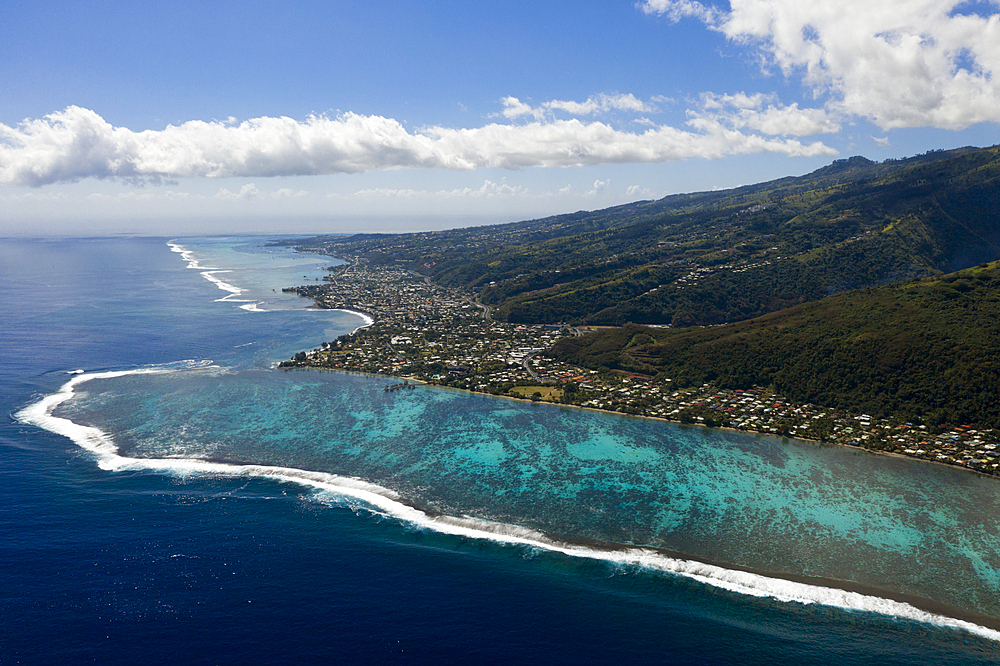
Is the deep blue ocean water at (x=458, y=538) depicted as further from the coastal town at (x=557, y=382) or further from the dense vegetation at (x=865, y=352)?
the dense vegetation at (x=865, y=352)

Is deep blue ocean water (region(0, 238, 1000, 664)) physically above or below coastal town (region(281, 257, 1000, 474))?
below

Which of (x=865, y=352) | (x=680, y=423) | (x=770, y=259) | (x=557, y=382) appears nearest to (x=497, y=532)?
(x=680, y=423)

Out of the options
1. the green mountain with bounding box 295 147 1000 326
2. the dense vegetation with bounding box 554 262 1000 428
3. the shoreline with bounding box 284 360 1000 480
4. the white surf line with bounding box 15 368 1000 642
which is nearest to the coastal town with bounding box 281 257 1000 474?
the shoreline with bounding box 284 360 1000 480

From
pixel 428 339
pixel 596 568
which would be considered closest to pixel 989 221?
pixel 428 339

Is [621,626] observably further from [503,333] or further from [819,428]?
[503,333]

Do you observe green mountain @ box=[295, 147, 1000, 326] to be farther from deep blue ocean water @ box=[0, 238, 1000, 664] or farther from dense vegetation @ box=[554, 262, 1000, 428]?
deep blue ocean water @ box=[0, 238, 1000, 664]

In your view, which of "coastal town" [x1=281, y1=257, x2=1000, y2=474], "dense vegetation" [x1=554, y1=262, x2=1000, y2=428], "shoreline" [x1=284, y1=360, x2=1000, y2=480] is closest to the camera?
"shoreline" [x1=284, y1=360, x2=1000, y2=480]
